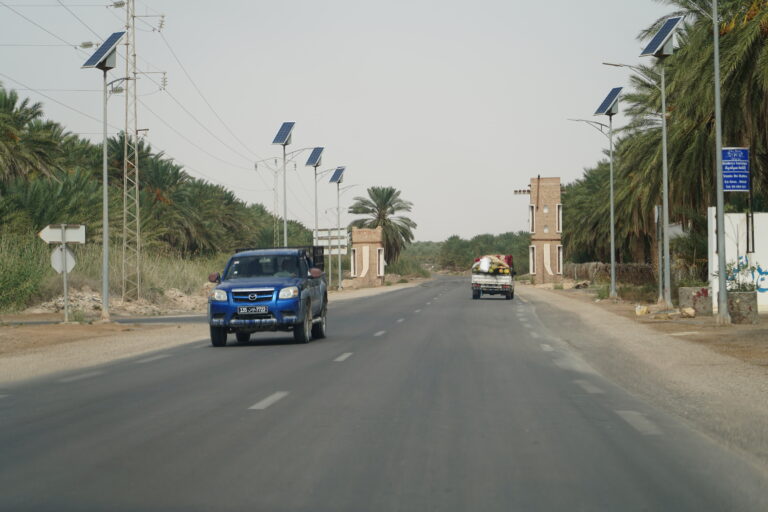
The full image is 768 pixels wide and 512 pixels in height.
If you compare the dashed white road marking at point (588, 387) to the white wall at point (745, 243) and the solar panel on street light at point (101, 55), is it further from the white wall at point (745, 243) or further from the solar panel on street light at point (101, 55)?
the solar panel on street light at point (101, 55)

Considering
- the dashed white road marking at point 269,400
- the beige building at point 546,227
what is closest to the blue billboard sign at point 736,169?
the dashed white road marking at point 269,400

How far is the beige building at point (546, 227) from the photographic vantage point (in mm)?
96500

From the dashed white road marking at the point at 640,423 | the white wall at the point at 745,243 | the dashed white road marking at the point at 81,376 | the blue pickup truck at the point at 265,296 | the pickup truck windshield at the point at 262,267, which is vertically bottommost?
the dashed white road marking at the point at 81,376

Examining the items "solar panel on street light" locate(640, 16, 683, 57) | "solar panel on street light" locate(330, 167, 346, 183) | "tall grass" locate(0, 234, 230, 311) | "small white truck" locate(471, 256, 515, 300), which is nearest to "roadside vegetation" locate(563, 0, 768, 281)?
"solar panel on street light" locate(640, 16, 683, 57)

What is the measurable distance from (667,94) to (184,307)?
23.4m

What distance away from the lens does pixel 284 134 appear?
59.7 m

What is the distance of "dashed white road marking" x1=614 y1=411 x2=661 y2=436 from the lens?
932cm

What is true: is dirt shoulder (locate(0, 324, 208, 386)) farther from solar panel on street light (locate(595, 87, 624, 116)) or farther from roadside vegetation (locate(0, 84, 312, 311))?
solar panel on street light (locate(595, 87, 624, 116))

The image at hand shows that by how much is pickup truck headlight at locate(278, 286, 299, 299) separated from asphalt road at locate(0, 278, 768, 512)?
4707 mm

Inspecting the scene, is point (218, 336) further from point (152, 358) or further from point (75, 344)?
point (75, 344)

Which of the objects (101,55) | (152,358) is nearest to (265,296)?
(152,358)

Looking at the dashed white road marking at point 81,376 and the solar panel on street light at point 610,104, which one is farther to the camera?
the solar panel on street light at point 610,104

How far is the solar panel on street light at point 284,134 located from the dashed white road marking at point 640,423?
1979 inches

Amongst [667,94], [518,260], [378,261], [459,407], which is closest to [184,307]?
[667,94]
